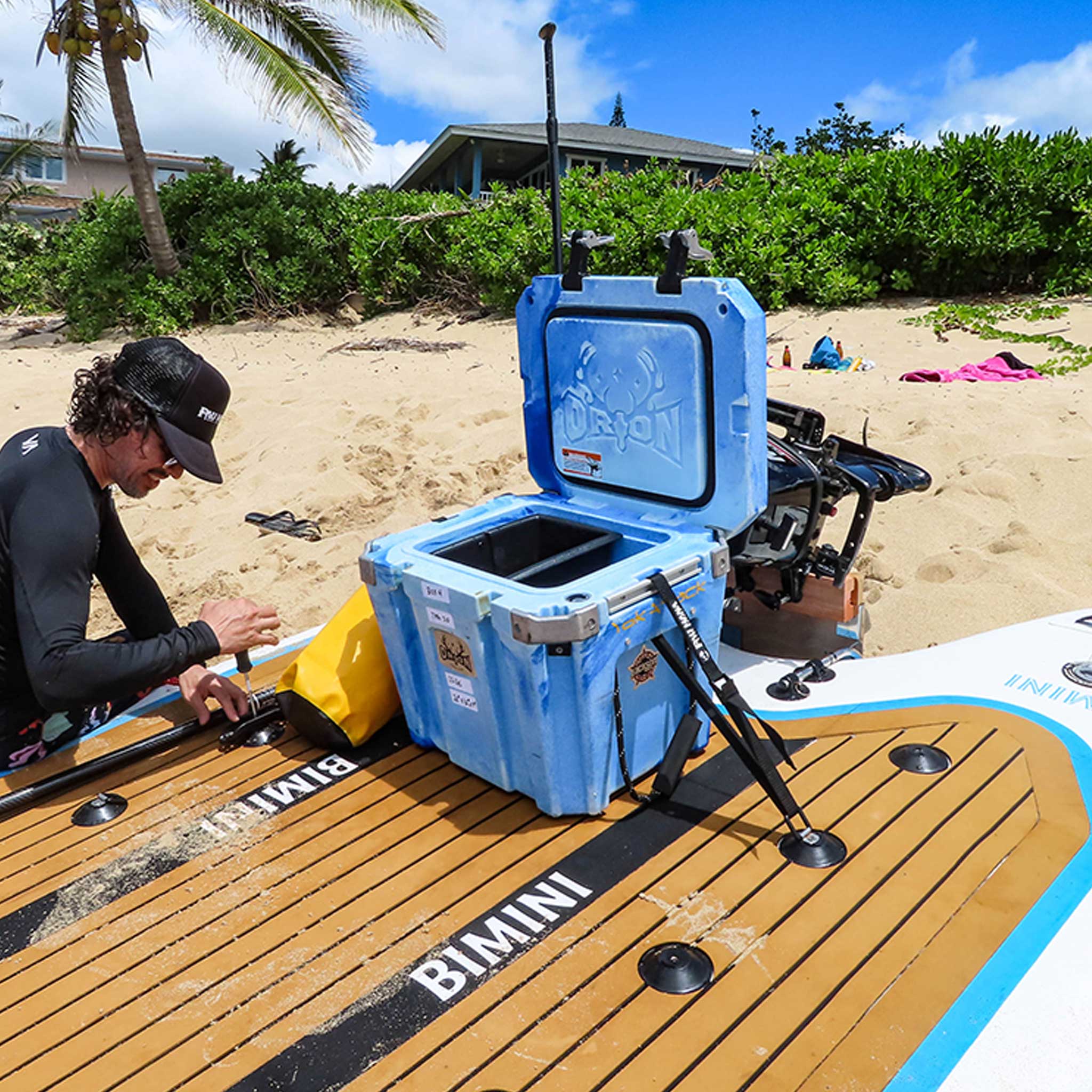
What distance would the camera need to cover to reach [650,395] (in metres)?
2.60

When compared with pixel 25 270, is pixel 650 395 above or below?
below

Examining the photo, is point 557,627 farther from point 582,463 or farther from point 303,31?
point 303,31

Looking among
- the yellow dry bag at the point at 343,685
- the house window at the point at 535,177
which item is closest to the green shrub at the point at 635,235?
the yellow dry bag at the point at 343,685

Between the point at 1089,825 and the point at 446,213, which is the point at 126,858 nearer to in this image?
the point at 1089,825

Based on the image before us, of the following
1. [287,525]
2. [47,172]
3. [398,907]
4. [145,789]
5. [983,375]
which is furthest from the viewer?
[47,172]

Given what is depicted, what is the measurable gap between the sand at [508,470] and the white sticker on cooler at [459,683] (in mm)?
2063

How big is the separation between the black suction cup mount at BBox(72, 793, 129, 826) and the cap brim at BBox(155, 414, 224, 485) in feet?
3.07

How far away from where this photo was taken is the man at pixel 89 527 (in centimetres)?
226

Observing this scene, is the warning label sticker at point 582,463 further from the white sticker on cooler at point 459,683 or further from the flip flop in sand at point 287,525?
the flip flop in sand at point 287,525

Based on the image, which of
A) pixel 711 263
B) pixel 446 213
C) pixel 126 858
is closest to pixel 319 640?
pixel 126 858

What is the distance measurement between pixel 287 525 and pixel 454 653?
3448mm

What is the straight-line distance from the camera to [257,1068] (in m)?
1.73

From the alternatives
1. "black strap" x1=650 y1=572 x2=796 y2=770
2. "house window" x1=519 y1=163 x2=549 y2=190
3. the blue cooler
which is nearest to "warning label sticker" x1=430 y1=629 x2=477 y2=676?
the blue cooler

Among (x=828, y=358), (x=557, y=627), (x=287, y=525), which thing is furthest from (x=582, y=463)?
(x=828, y=358)
